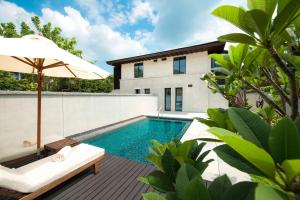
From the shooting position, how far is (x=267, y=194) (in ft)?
1.25

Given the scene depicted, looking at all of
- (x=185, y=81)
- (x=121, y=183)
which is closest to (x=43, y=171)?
(x=121, y=183)

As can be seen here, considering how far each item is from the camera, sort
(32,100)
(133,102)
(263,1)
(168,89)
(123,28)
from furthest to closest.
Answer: (168,89) → (123,28) → (133,102) → (32,100) → (263,1)

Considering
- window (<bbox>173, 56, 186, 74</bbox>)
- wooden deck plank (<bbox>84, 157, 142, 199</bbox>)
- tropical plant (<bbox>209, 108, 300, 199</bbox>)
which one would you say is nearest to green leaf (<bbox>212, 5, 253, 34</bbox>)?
tropical plant (<bbox>209, 108, 300, 199</bbox>)

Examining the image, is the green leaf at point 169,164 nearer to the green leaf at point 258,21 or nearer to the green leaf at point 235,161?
the green leaf at point 235,161

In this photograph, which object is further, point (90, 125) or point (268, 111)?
point (90, 125)

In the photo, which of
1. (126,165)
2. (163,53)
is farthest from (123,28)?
(126,165)

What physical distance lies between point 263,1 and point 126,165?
503 centimetres

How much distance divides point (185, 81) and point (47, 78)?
16541 millimetres

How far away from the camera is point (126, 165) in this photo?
16.2 ft

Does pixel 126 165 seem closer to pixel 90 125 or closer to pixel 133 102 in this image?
pixel 90 125

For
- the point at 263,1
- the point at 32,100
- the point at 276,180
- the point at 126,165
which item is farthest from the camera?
the point at 32,100

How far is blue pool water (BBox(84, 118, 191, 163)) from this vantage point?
7355 mm

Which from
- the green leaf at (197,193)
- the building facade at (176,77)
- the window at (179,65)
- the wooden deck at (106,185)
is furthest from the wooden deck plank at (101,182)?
the window at (179,65)

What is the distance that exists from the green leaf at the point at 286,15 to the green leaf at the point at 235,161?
557mm
